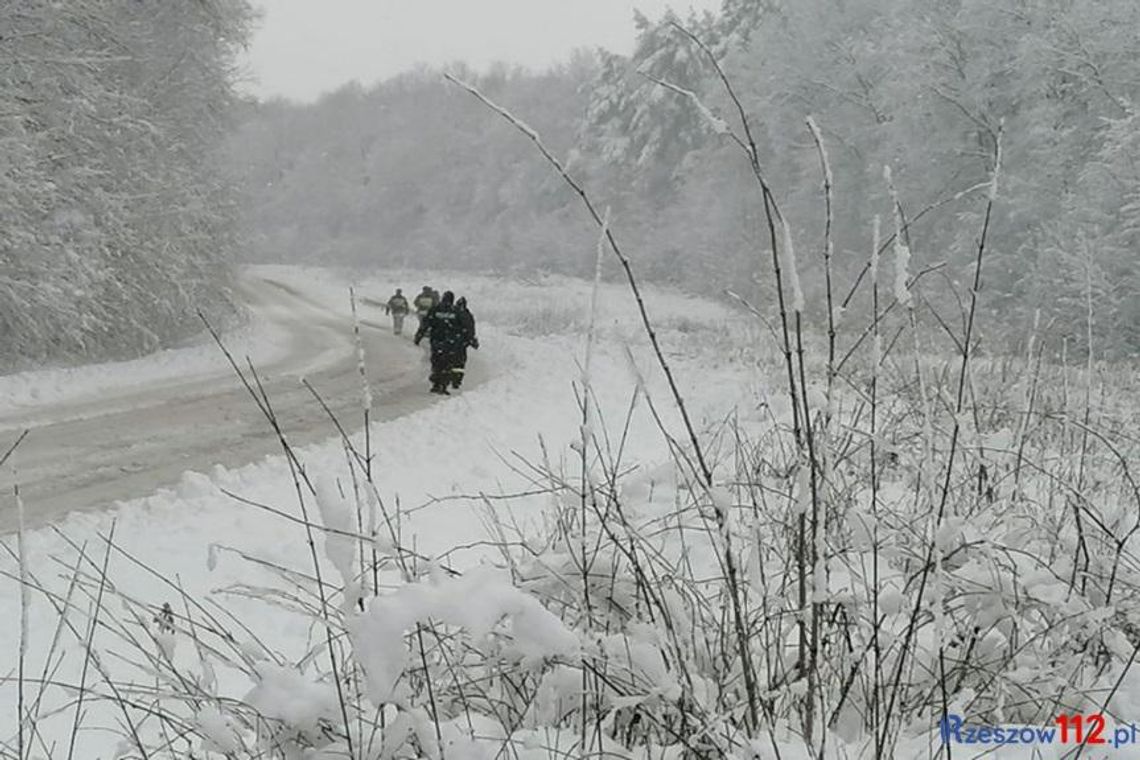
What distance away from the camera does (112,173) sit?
16.3m

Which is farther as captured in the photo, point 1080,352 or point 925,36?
point 925,36

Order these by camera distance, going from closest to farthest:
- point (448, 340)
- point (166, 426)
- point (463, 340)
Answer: point (166, 426)
point (448, 340)
point (463, 340)

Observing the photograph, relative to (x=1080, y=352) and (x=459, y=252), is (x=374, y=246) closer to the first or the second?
(x=459, y=252)

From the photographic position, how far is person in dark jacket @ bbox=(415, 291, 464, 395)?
46.8 feet

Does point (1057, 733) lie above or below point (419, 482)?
above

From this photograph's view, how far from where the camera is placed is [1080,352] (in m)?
19.8

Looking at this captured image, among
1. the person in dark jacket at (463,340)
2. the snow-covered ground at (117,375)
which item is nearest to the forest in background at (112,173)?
the snow-covered ground at (117,375)

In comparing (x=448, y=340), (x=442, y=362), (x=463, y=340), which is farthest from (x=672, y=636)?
(x=463, y=340)

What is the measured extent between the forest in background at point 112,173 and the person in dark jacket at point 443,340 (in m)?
4.80

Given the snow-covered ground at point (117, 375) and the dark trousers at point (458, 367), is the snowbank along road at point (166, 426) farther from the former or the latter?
the dark trousers at point (458, 367)

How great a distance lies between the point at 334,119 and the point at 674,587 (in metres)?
99.7

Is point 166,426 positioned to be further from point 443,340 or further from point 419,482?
point 443,340

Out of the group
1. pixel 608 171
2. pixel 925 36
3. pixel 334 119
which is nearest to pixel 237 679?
pixel 925 36

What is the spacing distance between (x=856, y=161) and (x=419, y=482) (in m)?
25.3
